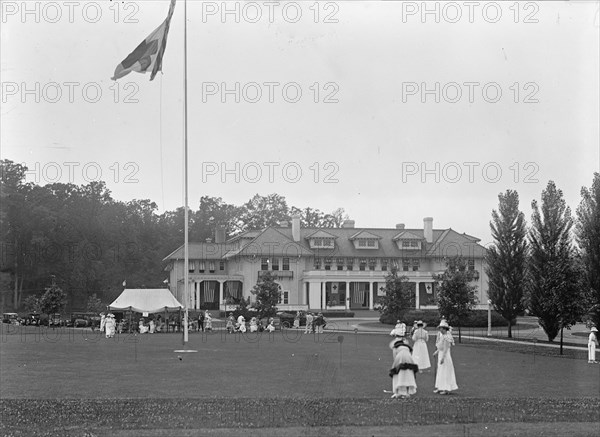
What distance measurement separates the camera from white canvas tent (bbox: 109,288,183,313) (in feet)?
146

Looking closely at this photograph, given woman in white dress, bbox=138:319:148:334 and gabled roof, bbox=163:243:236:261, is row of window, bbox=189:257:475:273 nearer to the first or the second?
gabled roof, bbox=163:243:236:261

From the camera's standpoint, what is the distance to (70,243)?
6494 cm

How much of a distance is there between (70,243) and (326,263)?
90.6 ft

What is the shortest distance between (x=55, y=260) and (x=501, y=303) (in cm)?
4219

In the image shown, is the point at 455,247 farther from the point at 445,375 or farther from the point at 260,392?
the point at 260,392

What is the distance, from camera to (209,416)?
45.0ft

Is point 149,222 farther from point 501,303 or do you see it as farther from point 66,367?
point 66,367

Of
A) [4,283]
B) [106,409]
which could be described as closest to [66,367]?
A: [106,409]

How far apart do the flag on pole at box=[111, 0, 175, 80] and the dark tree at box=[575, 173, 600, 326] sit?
77.1ft

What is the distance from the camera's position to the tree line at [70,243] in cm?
7094

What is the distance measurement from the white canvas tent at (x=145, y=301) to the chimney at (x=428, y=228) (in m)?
43.3

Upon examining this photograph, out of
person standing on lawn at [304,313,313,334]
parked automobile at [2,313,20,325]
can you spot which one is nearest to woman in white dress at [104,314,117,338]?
person standing on lawn at [304,313,313,334]

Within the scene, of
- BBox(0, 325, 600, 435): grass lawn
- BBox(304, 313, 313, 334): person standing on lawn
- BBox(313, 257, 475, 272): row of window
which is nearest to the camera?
BBox(0, 325, 600, 435): grass lawn

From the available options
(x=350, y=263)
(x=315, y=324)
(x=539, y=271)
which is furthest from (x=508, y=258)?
(x=350, y=263)
